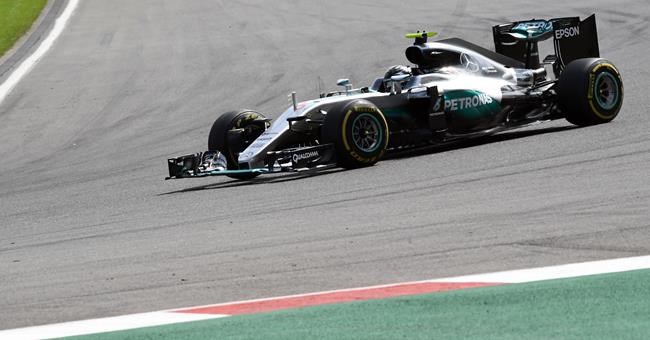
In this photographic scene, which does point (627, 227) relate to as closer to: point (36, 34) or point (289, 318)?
point (289, 318)

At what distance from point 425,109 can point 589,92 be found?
185cm

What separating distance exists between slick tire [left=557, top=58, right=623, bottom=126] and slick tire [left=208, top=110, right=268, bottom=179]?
10.9 feet

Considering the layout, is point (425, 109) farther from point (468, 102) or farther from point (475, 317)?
point (475, 317)

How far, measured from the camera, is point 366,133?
12.6 metres

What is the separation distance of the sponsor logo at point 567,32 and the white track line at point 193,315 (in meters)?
8.32

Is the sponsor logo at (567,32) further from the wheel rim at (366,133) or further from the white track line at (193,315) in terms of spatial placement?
the white track line at (193,315)

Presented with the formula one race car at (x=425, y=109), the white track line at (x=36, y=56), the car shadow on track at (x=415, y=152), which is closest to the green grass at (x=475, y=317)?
the formula one race car at (x=425, y=109)

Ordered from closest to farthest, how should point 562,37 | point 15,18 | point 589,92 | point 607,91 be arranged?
1. point 589,92
2. point 607,91
3. point 562,37
4. point 15,18

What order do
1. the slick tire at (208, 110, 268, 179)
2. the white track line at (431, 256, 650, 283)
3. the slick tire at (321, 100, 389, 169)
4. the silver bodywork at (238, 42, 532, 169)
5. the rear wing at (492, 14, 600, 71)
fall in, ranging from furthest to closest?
the rear wing at (492, 14, 600, 71), the slick tire at (208, 110, 268, 179), the silver bodywork at (238, 42, 532, 169), the slick tire at (321, 100, 389, 169), the white track line at (431, 256, 650, 283)

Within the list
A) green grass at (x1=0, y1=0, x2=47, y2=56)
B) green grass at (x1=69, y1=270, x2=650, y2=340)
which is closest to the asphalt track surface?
green grass at (x1=69, y1=270, x2=650, y2=340)

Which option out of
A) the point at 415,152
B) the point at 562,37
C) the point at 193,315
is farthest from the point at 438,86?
the point at 193,315

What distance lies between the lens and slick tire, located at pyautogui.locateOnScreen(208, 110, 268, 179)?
13.5 metres

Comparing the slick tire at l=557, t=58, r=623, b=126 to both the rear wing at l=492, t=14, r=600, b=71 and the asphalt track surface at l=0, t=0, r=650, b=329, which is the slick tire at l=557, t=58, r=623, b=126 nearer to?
the asphalt track surface at l=0, t=0, r=650, b=329

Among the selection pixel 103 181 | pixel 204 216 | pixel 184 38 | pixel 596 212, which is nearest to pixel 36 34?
pixel 184 38
